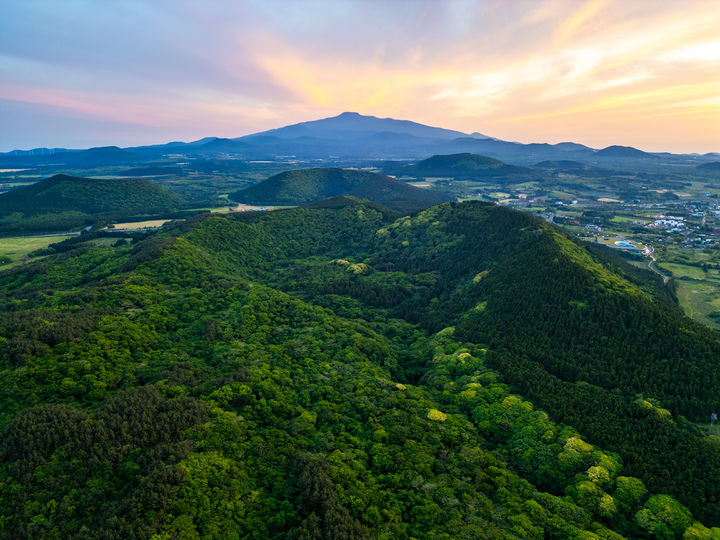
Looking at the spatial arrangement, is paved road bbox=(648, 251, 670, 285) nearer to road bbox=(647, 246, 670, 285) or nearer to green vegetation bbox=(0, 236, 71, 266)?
road bbox=(647, 246, 670, 285)

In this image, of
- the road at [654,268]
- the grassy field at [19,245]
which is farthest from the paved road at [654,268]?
the grassy field at [19,245]

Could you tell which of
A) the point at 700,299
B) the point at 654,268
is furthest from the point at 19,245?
the point at 654,268

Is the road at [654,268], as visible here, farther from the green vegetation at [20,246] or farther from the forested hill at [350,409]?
the green vegetation at [20,246]

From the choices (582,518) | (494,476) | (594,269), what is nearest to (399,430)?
(494,476)

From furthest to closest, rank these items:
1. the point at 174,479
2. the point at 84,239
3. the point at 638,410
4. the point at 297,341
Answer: the point at 84,239, the point at 297,341, the point at 638,410, the point at 174,479

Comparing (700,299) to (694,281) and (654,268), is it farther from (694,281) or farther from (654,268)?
(654,268)

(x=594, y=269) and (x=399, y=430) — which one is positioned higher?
(x=594, y=269)

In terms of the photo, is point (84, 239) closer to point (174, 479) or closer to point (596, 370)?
point (174, 479)
